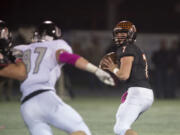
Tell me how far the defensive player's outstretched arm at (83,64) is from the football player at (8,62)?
41 centimetres

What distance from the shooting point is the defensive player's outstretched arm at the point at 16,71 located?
19.7ft

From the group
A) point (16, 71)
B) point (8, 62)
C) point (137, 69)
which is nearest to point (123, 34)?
point (137, 69)

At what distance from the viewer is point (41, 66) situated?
6051mm

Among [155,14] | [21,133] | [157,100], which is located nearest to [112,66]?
[21,133]

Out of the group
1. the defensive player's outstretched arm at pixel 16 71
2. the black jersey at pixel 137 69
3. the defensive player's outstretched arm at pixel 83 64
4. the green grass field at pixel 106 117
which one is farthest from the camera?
the green grass field at pixel 106 117

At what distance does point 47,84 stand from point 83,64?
18.1 inches

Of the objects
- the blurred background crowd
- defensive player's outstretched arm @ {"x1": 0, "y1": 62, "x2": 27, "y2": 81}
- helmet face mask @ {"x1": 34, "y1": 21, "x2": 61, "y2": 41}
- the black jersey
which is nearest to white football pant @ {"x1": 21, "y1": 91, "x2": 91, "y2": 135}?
defensive player's outstretched arm @ {"x1": 0, "y1": 62, "x2": 27, "y2": 81}

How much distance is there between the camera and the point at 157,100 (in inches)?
642

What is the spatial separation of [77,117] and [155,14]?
101ft

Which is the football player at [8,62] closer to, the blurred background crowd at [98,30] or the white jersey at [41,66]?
the white jersey at [41,66]

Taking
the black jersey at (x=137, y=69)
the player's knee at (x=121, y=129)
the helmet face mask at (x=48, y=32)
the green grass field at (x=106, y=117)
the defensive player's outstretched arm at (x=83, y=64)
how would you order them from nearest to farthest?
the defensive player's outstretched arm at (x=83, y=64)
the helmet face mask at (x=48, y=32)
the player's knee at (x=121, y=129)
the black jersey at (x=137, y=69)
the green grass field at (x=106, y=117)

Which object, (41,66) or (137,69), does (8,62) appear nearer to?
(41,66)

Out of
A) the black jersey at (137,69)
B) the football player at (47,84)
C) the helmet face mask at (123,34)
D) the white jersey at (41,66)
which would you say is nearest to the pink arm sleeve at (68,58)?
the football player at (47,84)

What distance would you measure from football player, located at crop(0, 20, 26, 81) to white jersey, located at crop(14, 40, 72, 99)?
75 millimetres
